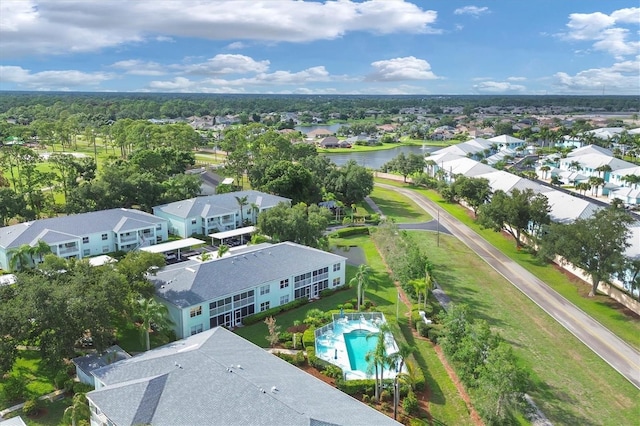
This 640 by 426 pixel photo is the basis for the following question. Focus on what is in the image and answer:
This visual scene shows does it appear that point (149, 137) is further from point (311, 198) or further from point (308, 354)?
point (308, 354)

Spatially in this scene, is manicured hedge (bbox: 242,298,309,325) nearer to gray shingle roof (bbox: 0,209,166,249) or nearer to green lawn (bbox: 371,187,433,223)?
gray shingle roof (bbox: 0,209,166,249)

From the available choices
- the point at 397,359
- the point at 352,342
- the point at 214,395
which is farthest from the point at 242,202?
the point at 214,395

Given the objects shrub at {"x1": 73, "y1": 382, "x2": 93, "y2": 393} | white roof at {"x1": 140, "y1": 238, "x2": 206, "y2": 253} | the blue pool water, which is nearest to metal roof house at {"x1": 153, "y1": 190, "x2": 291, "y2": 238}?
white roof at {"x1": 140, "y1": 238, "x2": 206, "y2": 253}

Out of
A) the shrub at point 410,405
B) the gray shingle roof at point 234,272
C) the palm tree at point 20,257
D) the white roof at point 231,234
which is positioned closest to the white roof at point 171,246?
the white roof at point 231,234

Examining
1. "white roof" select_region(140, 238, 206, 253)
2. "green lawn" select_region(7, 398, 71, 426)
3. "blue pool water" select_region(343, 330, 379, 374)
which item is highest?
"white roof" select_region(140, 238, 206, 253)

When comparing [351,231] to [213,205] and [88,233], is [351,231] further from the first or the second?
[88,233]

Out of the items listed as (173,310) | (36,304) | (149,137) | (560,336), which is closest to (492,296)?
(560,336)
